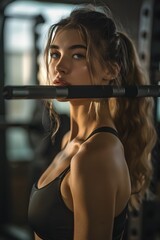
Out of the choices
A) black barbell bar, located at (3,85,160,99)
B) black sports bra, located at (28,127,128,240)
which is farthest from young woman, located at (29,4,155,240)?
black barbell bar, located at (3,85,160,99)

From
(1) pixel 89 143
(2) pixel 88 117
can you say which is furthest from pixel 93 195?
(2) pixel 88 117

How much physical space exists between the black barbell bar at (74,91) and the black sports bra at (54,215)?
16 centimetres

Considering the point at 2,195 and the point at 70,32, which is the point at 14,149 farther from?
the point at 70,32

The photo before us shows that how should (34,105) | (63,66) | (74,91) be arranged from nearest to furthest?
1. (74,91)
2. (63,66)
3. (34,105)

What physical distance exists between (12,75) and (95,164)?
12.3 feet

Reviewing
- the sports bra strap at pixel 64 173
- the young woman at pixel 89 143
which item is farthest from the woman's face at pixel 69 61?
the sports bra strap at pixel 64 173

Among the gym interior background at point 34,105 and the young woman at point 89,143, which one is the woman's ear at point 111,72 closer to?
the young woman at point 89,143

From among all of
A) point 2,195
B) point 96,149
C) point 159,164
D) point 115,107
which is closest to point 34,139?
point 2,195

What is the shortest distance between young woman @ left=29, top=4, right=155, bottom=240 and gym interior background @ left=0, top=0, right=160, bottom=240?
0.49 ft

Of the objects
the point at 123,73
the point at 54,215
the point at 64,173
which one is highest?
the point at 123,73

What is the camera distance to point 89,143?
0.96 metres

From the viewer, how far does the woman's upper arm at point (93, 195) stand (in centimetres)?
89

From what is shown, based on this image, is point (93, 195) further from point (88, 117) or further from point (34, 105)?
point (34, 105)

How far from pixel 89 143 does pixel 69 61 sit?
20 cm
